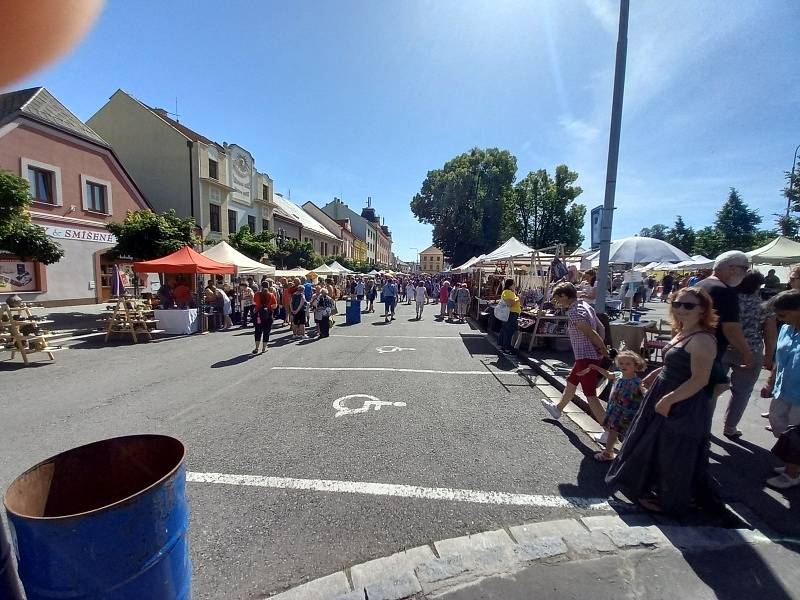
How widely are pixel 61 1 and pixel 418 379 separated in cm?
590

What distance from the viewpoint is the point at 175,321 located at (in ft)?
37.0

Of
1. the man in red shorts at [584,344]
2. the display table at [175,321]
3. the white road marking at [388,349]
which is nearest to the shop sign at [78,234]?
the display table at [175,321]

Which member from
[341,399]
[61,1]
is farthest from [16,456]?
[61,1]

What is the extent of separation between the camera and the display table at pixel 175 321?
36.8ft

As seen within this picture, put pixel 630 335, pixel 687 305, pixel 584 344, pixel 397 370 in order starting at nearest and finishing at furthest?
pixel 687 305, pixel 584 344, pixel 630 335, pixel 397 370

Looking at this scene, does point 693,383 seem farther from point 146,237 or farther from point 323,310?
point 146,237

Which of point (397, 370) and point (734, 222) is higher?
point (734, 222)

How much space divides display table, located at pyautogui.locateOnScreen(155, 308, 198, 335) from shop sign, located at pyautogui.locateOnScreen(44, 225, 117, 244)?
7705mm

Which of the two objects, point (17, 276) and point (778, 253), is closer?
point (778, 253)

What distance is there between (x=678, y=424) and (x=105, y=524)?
11.1 feet

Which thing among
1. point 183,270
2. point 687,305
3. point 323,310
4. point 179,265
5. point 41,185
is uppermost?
point 41,185

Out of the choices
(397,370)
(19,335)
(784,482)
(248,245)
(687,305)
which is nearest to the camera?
(687,305)

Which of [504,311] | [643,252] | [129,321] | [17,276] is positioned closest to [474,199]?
[643,252]

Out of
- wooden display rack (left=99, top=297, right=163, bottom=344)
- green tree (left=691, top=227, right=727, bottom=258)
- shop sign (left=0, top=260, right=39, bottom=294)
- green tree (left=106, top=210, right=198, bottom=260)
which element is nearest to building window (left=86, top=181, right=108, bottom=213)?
shop sign (left=0, top=260, right=39, bottom=294)
